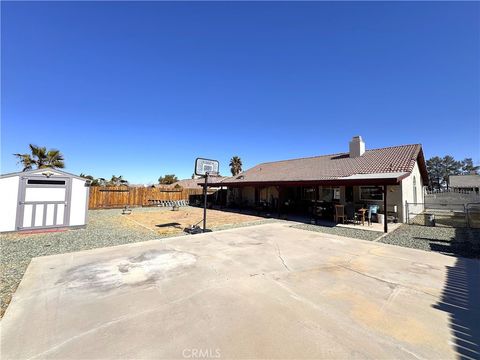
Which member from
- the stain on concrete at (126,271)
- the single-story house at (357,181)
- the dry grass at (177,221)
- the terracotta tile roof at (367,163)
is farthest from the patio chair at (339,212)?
the stain on concrete at (126,271)

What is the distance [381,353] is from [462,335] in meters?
1.26

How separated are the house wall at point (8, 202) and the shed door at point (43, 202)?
0.47 ft

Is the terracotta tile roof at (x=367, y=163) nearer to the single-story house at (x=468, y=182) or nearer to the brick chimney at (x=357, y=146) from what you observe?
the brick chimney at (x=357, y=146)

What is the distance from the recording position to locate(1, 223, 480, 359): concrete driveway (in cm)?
255

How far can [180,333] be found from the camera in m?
2.78

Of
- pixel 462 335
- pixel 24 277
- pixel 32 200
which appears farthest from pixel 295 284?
pixel 32 200

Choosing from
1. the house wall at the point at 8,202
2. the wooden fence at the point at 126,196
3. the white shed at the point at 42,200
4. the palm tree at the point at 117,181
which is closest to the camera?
the house wall at the point at 8,202

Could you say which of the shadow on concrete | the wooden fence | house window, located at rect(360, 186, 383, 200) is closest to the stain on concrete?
the shadow on concrete

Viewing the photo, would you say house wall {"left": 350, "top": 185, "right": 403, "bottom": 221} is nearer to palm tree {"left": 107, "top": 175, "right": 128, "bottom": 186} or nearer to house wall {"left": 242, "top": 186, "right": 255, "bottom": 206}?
house wall {"left": 242, "top": 186, "right": 255, "bottom": 206}

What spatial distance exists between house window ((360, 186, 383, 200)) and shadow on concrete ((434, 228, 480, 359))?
24.4 feet

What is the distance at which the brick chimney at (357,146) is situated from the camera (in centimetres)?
1548

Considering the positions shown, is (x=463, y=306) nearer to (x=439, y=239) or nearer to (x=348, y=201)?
(x=439, y=239)

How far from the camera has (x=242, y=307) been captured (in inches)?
133

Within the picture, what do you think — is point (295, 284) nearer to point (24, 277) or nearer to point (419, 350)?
point (419, 350)
